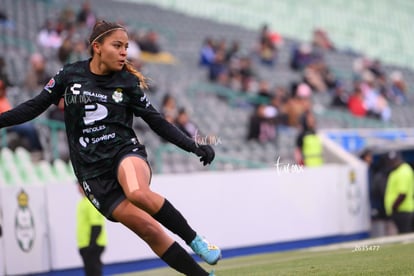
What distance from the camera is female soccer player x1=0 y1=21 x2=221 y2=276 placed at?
693 centimetres

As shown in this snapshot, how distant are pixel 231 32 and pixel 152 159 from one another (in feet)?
45.9

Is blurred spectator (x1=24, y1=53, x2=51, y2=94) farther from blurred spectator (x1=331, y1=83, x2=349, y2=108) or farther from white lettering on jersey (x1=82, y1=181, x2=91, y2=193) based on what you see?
white lettering on jersey (x1=82, y1=181, x2=91, y2=193)

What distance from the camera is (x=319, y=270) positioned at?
8.54 metres

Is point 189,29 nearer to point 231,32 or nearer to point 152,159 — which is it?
point 231,32

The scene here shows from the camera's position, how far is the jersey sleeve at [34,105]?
7.38 metres

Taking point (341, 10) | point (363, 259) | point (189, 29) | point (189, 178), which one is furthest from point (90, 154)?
point (341, 10)

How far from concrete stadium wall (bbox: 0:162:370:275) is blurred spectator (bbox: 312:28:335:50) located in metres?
13.6

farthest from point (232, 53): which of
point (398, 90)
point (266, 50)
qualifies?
point (398, 90)

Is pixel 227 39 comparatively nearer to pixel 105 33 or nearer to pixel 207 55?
pixel 207 55

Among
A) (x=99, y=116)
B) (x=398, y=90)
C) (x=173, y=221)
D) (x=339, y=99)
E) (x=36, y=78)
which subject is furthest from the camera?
(x=398, y=90)

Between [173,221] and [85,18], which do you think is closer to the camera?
[173,221]

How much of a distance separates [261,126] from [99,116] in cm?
1299

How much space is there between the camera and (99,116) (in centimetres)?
718

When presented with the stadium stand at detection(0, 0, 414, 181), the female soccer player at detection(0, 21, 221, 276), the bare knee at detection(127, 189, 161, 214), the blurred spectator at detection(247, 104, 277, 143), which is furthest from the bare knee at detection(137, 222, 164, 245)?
the blurred spectator at detection(247, 104, 277, 143)
